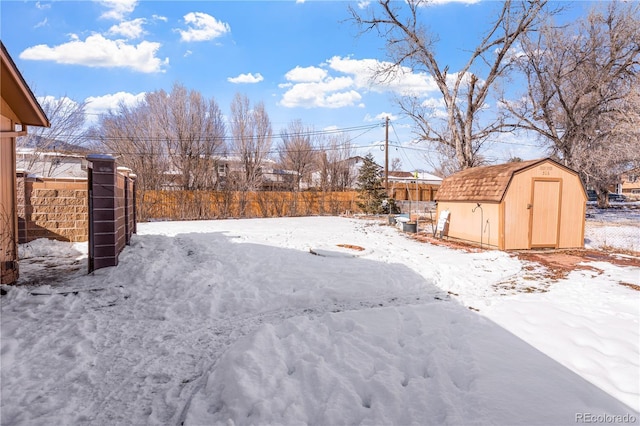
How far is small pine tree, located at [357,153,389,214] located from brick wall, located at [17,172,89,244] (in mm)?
16183

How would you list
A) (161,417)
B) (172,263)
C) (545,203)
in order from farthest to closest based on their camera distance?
(545,203) < (172,263) < (161,417)

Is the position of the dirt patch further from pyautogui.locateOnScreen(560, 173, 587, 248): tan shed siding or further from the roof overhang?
the roof overhang

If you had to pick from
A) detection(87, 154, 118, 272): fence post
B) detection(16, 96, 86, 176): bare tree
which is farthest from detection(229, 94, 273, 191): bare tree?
detection(87, 154, 118, 272): fence post

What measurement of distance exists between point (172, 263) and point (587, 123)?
2310cm

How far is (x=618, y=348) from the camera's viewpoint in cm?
321

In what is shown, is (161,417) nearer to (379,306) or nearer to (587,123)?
(379,306)

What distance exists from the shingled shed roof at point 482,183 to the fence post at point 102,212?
913 cm

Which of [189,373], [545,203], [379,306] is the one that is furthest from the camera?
[545,203]

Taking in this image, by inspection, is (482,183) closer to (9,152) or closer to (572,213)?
(572,213)

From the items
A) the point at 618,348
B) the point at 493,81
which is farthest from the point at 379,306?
the point at 493,81

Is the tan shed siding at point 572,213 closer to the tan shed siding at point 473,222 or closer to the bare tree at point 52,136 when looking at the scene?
the tan shed siding at point 473,222

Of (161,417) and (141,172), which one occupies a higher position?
(141,172)

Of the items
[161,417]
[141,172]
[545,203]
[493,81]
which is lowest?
[161,417]

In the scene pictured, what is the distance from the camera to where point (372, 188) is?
2191cm
